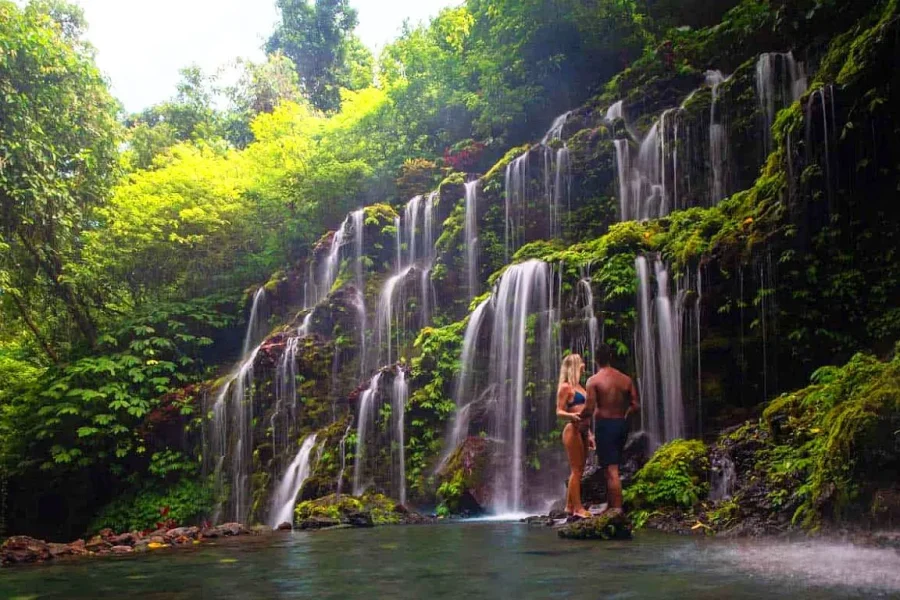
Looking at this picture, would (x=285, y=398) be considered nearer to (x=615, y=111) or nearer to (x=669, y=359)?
(x=669, y=359)

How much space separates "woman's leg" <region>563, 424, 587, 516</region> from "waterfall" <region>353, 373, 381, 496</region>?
6811 mm

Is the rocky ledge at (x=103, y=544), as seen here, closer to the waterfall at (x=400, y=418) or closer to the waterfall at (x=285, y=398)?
the waterfall at (x=400, y=418)

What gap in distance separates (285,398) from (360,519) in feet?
26.4

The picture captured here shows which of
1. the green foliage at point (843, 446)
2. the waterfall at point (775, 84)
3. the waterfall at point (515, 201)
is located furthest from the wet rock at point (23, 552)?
the waterfall at point (775, 84)

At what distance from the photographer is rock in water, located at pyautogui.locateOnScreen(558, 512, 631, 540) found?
6543 mm

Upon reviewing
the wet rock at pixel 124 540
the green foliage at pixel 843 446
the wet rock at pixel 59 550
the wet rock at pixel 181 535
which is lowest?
the wet rock at pixel 181 535

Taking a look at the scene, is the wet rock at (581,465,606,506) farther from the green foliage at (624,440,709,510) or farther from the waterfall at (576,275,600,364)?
the waterfall at (576,275,600,364)

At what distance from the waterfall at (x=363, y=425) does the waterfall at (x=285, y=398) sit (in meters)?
3.55

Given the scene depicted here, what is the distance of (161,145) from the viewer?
3644 cm

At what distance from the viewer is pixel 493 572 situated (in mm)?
4738

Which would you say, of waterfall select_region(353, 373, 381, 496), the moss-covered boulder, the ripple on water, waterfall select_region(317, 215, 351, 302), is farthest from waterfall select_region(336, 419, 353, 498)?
the ripple on water

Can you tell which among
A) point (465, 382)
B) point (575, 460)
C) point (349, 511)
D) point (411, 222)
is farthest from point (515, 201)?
point (575, 460)

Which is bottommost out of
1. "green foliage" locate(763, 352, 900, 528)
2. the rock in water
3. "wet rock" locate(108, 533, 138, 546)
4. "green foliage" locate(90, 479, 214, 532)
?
"green foliage" locate(90, 479, 214, 532)

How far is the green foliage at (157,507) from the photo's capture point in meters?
18.1
